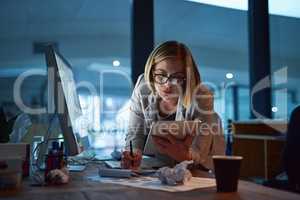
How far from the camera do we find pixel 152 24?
11.9 ft

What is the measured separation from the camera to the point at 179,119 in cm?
181

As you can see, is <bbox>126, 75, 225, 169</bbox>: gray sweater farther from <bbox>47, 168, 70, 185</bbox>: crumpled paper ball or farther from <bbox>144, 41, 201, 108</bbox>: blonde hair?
<bbox>47, 168, 70, 185</bbox>: crumpled paper ball

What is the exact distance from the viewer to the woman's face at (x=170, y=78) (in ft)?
6.05

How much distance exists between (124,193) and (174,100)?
3.13 ft

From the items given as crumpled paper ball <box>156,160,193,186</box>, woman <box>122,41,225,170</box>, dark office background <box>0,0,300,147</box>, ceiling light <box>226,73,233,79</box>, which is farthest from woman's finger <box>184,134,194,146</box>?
ceiling light <box>226,73,233,79</box>

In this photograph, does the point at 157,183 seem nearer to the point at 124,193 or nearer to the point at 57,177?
the point at 124,193

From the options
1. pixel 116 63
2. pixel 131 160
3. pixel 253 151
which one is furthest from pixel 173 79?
pixel 253 151

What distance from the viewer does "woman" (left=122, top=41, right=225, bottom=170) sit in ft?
5.79

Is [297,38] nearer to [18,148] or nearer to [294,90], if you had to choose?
[294,90]

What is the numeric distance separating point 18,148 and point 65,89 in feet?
0.93

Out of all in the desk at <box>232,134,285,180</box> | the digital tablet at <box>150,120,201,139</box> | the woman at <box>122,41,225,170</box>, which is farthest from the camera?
the desk at <box>232,134,285,180</box>

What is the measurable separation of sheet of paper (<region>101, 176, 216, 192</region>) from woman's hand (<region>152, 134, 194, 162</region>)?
21 centimetres

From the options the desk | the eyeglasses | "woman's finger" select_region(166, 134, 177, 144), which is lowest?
the desk

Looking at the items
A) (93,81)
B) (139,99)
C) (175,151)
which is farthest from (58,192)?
(93,81)
